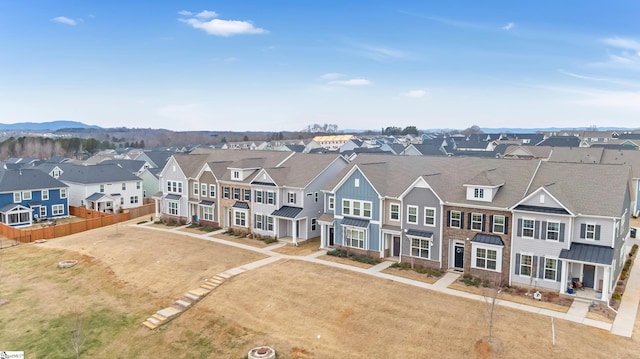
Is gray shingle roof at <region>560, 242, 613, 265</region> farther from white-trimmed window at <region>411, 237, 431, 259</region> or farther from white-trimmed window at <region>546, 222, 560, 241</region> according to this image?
white-trimmed window at <region>411, 237, 431, 259</region>

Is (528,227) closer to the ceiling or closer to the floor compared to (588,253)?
closer to the ceiling

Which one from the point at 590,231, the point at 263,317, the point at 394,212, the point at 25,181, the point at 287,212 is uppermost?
the point at 25,181

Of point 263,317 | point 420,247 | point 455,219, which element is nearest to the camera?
point 263,317

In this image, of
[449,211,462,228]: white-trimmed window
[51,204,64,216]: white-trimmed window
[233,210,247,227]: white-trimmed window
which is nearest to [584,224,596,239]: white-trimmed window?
[449,211,462,228]: white-trimmed window

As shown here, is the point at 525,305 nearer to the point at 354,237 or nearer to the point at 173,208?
the point at 354,237

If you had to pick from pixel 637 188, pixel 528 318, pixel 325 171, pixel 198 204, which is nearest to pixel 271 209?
pixel 325 171

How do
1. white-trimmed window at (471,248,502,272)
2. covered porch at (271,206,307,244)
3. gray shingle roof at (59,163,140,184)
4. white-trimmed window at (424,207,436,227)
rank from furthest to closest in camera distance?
gray shingle roof at (59,163,140,184) < covered porch at (271,206,307,244) < white-trimmed window at (424,207,436,227) < white-trimmed window at (471,248,502,272)

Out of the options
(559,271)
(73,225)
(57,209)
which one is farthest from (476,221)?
(57,209)
